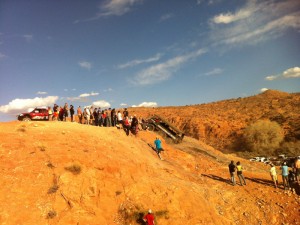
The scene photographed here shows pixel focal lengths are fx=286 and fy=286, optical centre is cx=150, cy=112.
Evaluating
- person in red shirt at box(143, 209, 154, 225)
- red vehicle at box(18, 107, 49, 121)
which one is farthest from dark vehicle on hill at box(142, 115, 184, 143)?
person in red shirt at box(143, 209, 154, 225)

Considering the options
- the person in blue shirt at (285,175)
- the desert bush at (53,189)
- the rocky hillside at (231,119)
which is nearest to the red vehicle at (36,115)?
the desert bush at (53,189)

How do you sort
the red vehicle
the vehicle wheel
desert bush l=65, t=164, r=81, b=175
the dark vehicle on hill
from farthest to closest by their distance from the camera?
the vehicle wheel < the dark vehicle on hill < the red vehicle < desert bush l=65, t=164, r=81, b=175

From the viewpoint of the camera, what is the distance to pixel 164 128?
92.0 ft

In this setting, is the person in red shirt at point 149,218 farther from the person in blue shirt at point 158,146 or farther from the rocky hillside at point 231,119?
the rocky hillside at point 231,119

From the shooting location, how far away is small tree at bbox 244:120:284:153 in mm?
39731

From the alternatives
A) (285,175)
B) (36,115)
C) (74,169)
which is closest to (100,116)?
(36,115)

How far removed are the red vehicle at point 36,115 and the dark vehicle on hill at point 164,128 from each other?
29.8 feet

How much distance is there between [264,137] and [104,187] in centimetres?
3244

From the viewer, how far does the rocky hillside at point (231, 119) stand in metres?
47.0

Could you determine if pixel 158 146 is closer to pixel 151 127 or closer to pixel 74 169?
pixel 151 127

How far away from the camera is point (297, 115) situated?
4988 centimetres

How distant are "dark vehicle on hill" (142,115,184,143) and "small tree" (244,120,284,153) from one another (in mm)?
17279

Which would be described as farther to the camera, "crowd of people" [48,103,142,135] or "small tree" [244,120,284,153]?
"small tree" [244,120,284,153]

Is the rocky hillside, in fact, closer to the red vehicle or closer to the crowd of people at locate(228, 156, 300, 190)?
the crowd of people at locate(228, 156, 300, 190)
